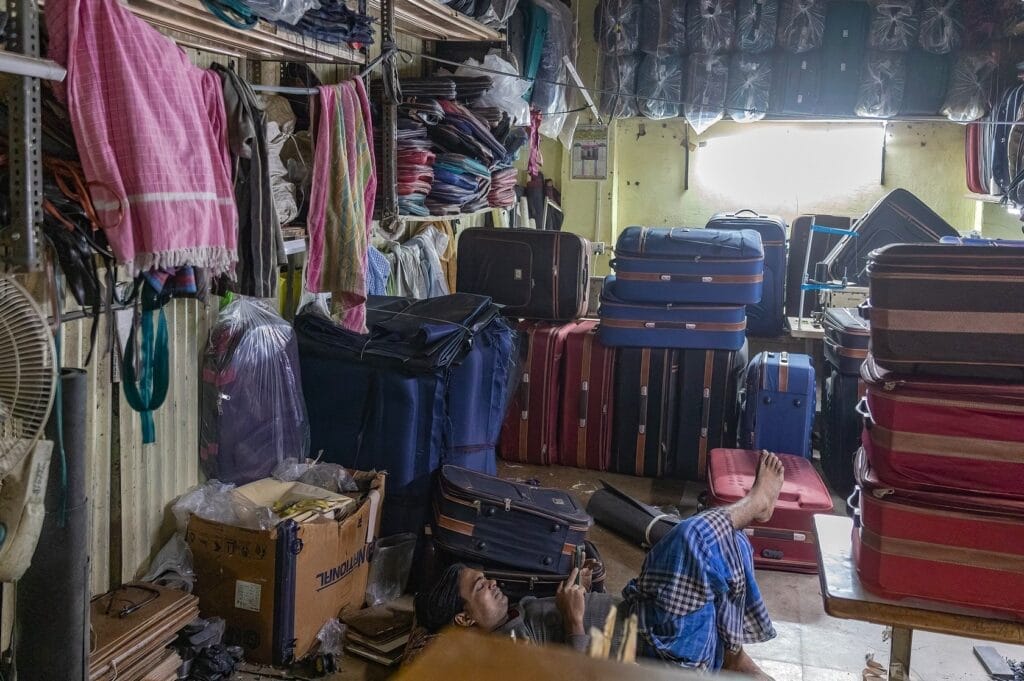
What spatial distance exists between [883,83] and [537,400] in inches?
130

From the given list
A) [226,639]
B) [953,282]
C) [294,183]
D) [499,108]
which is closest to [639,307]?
[499,108]

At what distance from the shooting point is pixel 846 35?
6133 millimetres

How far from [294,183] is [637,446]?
2.34 metres

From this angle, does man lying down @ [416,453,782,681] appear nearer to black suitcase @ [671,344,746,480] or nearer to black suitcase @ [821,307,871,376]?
black suitcase @ [671,344,746,480]

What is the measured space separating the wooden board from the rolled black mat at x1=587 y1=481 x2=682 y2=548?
5.73 ft

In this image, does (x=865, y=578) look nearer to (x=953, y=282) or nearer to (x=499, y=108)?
(x=953, y=282)

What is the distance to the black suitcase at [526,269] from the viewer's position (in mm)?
4598

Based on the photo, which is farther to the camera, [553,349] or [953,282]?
[553,349]

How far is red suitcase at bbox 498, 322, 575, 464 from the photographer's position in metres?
4.63

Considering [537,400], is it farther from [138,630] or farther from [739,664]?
[138,630]

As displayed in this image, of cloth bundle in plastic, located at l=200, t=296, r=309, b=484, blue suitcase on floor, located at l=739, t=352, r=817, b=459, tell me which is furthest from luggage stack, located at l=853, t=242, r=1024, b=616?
blue suitcase on floor, located at l=739, t=352, r=817, b=459

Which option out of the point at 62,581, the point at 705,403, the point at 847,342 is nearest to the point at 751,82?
the point at 847,342

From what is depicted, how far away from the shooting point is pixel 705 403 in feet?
14.7

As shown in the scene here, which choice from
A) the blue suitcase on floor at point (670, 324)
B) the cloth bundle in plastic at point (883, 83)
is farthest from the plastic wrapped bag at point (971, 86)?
the blue suitcase on floor at point (670, 324)
